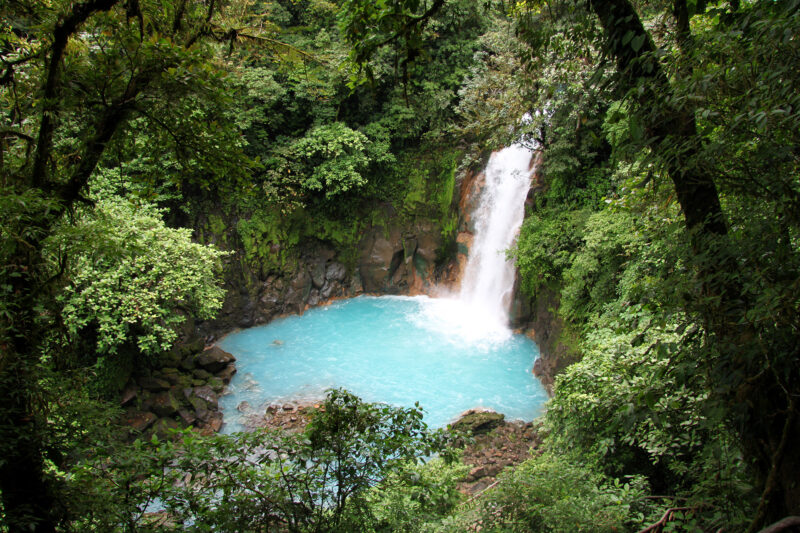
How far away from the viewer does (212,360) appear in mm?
10406

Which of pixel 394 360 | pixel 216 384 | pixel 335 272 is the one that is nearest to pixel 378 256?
pixel 335 272

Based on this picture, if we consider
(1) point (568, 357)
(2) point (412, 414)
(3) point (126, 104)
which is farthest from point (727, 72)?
(1) point (568, 357)

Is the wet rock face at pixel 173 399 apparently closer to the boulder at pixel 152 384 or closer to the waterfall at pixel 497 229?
the boulder at pixel 152 384

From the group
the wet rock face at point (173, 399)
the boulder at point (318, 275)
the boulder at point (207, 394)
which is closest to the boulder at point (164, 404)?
the wet rock face at point (173, 399)

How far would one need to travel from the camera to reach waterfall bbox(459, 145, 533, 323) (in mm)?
12539

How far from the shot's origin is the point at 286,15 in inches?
549

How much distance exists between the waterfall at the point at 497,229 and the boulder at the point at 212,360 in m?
7.39

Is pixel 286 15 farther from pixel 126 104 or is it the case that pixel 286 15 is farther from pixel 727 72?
pixel 727 72

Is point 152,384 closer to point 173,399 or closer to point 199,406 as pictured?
point 173,399

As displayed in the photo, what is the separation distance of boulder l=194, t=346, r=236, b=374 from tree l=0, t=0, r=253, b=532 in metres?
7.74

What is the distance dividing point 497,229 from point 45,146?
11.4 metres

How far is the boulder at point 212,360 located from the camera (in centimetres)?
1038

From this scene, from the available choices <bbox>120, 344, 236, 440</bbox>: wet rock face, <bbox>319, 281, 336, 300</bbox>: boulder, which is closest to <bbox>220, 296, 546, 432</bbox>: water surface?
<bbox>120, 344, 236, 440</bbox>: wet rock face

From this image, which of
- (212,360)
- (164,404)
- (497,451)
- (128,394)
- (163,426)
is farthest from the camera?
(212,360)
